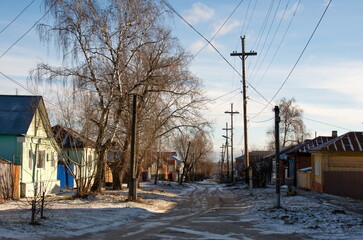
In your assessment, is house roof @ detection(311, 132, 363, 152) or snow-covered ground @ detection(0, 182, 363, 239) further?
house roof @ detection(311, 132, 363, 152)

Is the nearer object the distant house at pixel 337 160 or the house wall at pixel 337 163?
the distant house at pixel 337 160

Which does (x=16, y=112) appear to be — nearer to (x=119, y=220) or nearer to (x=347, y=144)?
(x=119, y=220)

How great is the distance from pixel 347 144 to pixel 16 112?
68.8ft

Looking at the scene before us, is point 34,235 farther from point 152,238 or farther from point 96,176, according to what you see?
point 96,176

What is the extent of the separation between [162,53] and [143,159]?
8.46 m

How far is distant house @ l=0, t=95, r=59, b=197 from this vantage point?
73.8 ft

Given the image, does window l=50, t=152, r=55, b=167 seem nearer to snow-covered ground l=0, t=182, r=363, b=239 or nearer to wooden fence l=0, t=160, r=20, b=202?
wooden fence l=0, t=160, r=20, b=202

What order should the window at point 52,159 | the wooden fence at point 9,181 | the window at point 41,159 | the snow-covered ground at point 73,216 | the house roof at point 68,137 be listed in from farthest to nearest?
the window at point 52,159
the window at point 41,159
the house roof at point 68,137
the wooden fence at point 9,181
the snow-covered ground at point 73,216

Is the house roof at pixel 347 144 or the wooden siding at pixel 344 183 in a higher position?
the house roof at pixel 347 144

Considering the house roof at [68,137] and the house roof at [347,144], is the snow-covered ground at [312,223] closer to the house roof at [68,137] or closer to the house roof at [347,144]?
the house roof at [68,137]

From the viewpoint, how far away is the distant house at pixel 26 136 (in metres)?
22.5

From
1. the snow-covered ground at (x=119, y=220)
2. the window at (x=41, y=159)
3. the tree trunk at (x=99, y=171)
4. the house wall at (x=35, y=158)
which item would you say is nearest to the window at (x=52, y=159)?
the house wall at (x=35, y=158)

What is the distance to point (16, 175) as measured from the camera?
2158cm

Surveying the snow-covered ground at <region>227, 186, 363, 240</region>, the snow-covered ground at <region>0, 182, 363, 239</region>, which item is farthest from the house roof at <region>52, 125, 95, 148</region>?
the snow-covered ground at <region>227, 186, 363, 240</region>
